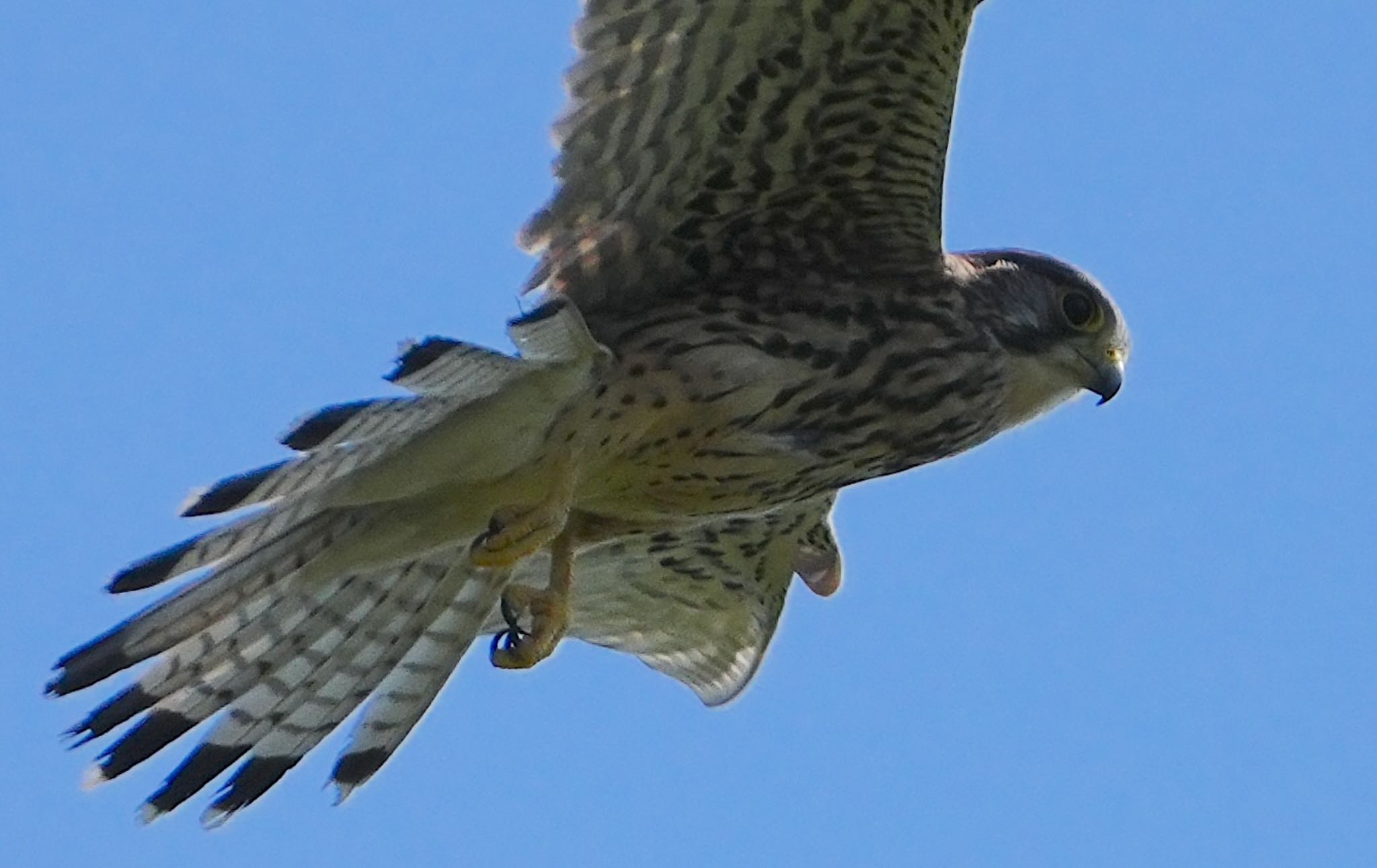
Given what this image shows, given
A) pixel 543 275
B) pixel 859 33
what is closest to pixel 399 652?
pixel 543 275

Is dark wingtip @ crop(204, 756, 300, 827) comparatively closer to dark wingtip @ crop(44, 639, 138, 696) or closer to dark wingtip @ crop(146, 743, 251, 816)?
dark wingtip @ crop(146, 743, 251, 816)

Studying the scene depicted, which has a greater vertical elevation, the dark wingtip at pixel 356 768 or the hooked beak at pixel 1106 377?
the hooked beak at pixel 1106 377

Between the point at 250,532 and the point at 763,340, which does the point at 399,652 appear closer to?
the point at 250,532

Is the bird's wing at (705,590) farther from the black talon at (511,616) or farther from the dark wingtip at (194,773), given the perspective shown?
the dark wingtip at (194,773)

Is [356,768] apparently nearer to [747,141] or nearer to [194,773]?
[194,773]

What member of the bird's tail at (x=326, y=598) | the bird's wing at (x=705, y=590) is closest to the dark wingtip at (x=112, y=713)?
the bird's tail at (x=326, y=598)
